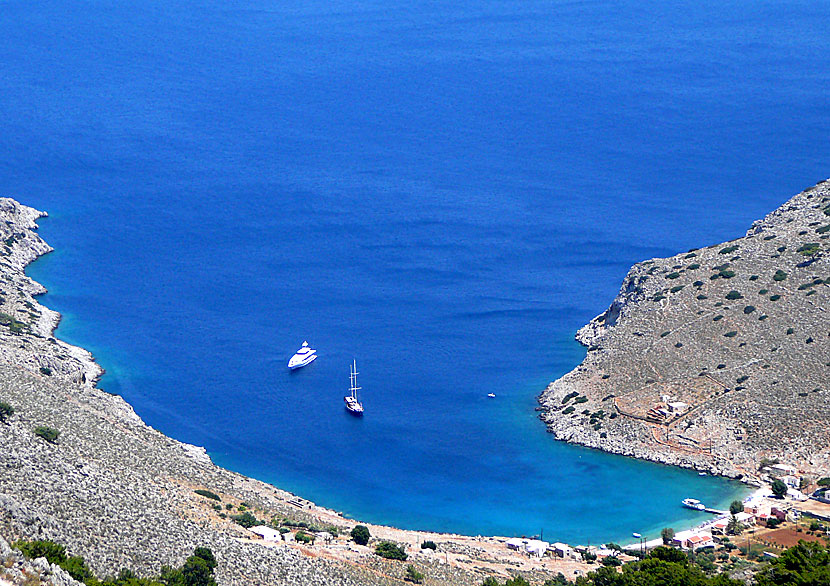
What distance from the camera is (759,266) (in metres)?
101

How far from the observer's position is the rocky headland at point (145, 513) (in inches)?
1996

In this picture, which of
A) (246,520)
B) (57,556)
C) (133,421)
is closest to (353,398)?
(133,421)

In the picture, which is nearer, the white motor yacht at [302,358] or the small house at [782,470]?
the small house at [782,470]

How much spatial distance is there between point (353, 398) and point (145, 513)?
4284 cm

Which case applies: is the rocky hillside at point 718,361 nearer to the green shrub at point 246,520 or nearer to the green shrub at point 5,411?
the green shrub at point 246,520

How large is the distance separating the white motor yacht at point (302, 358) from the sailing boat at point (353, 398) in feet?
11.4

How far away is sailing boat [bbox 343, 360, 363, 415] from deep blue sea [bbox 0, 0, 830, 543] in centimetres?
78

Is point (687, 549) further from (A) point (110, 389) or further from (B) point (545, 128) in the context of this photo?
(B) point (545, 128)

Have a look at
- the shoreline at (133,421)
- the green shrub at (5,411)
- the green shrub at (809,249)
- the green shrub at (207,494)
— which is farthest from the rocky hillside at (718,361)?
the green shrub at (5,411)

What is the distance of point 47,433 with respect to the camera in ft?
215

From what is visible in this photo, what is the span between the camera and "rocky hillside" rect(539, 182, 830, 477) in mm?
83188

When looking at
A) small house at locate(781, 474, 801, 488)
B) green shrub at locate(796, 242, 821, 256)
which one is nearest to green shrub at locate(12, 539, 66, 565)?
small house at locate(781, 474, 801, 488)

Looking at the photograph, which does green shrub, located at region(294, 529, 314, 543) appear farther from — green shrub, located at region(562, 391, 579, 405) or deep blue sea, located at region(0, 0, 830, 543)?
green shrub, located at region(562, 391, 579, 405)

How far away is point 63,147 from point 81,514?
428 feet
